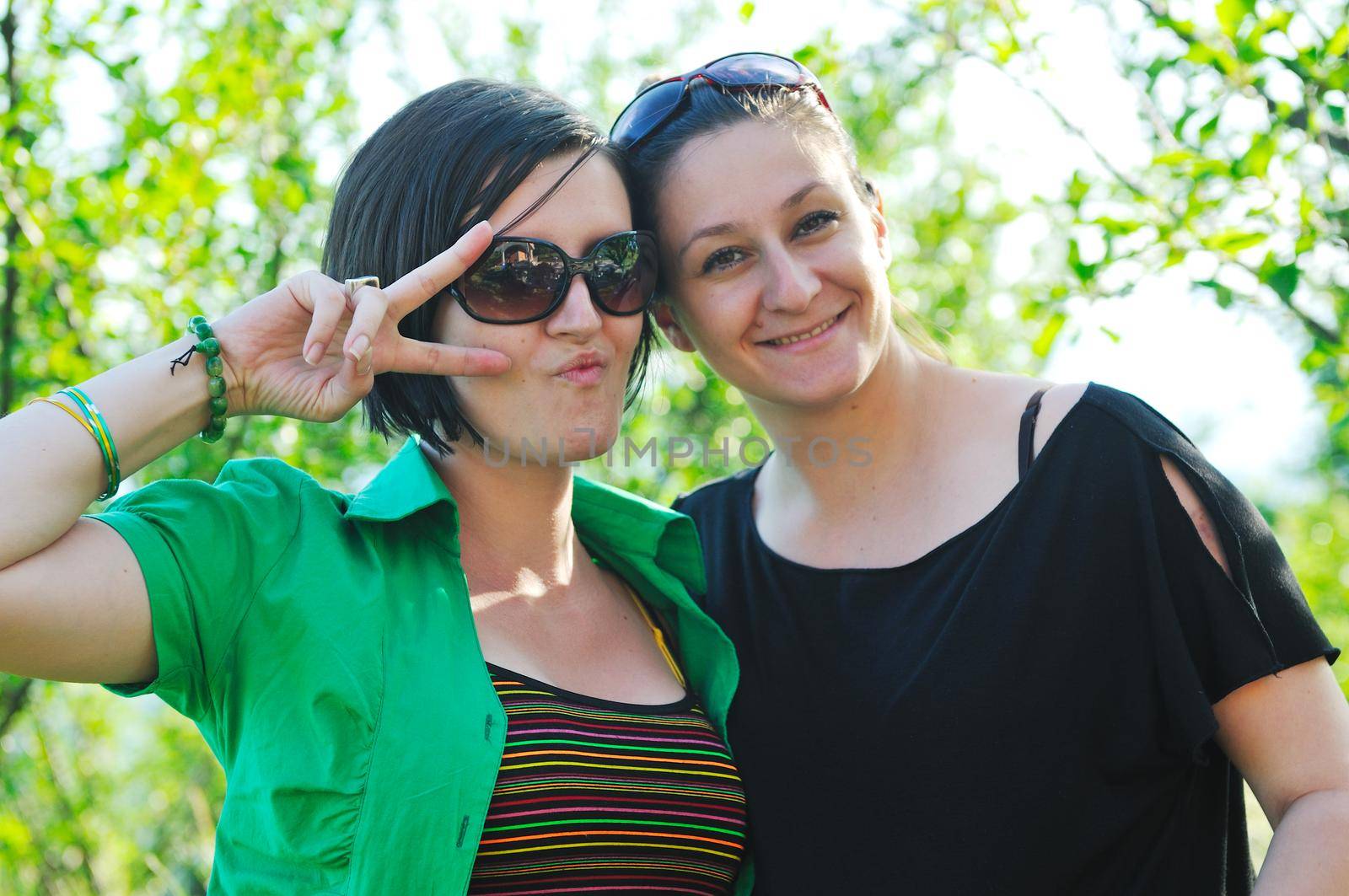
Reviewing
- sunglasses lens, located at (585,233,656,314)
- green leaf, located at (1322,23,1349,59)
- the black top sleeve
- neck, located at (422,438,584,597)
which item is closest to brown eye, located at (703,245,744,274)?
sunglasses lens, located at (585,233,656,314)

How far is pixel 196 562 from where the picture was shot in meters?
1.73

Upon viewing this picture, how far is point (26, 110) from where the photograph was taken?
13.2 feet

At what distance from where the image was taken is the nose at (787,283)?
7.76 ft

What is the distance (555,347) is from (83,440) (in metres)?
0.88

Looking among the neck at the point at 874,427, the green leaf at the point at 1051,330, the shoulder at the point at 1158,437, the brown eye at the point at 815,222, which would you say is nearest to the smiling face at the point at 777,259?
the brown eye at the point at 815,222

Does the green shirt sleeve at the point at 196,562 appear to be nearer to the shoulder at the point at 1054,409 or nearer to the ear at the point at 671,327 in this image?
the ear at the point at 671,327

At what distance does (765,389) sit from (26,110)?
3106 millimetres

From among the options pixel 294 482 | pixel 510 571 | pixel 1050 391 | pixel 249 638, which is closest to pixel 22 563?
pixel 249 638

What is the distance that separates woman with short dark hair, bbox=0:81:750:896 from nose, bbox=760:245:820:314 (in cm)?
25

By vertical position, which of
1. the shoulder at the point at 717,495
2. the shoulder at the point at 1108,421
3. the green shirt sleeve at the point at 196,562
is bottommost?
the shoulder at the point at 717,495

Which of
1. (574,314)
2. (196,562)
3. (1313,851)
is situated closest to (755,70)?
(574,314)

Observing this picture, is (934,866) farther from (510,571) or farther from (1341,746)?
(510,571)

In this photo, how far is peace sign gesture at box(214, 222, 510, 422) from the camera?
6.25 ft

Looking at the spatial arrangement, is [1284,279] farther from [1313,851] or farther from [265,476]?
[265,476]
